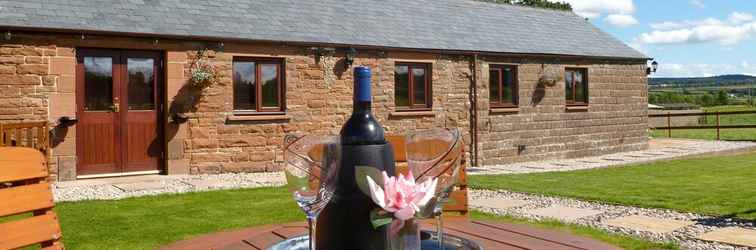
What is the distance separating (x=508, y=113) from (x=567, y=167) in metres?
2.04

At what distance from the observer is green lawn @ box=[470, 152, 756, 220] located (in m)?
6.26

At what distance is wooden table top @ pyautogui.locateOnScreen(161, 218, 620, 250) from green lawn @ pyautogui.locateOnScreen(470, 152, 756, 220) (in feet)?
14.1

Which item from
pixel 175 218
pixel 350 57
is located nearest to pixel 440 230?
pixel 175 218

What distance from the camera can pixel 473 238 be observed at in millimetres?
1947

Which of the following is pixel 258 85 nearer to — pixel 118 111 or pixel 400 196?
pixel 118 111

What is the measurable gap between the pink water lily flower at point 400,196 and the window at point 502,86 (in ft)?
39.1

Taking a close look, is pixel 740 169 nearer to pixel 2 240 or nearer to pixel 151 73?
pixel 151 73

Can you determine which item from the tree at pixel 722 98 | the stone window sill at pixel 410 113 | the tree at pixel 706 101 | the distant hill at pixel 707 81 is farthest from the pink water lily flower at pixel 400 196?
the distant hill at pixel 707 81

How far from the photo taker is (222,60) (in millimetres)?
9727

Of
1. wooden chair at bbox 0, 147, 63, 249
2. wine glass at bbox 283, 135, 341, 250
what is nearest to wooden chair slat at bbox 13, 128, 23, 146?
wooden chair at bbox 0, 147, 63, 249

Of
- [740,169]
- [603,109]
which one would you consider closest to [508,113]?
[603,109]

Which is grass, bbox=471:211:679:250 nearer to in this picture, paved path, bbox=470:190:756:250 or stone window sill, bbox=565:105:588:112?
paved path, bbox=470:190:756:250

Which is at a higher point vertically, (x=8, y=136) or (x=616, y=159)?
(x=8, y=136)

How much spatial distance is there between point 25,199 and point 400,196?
154 centimetres
